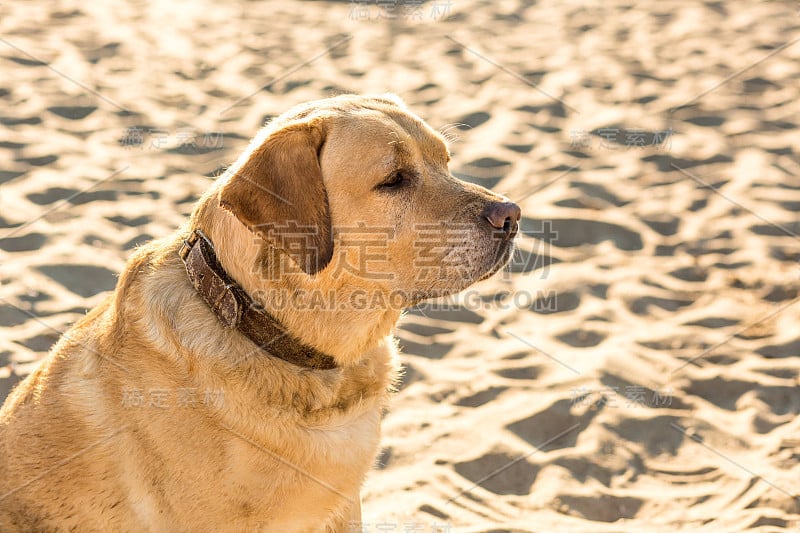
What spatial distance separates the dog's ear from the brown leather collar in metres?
0.26

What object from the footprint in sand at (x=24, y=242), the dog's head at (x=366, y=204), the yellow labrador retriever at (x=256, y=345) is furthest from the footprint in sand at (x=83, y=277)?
the dog's head at (x=366, y=204)

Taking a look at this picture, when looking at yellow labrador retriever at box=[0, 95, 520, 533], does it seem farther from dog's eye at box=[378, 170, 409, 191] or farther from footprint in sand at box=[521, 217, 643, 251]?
footprint in sand at box=[521, 217, 643, 251]

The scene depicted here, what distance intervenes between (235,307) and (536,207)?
3.91 meters

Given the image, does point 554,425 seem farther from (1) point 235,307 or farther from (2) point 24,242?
(2) point 24,242

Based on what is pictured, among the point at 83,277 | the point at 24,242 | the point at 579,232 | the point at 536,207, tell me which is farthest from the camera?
the point at 536,207

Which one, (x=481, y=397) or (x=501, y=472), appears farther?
(x=481, y=397)

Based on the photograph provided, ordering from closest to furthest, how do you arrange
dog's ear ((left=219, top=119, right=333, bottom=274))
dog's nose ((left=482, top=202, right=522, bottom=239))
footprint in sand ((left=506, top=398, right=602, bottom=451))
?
dog's ear ((left=219, top=119, right=333, bottom=274)) → dog's nose ((left=482, top=202, right=522, bottom=239)) → footprint in sand ((left=506, top=398, right=602, bottom=451))

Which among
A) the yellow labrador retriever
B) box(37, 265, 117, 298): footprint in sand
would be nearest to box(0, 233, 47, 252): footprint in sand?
box(37, 265, 117, 298): footprint in sand

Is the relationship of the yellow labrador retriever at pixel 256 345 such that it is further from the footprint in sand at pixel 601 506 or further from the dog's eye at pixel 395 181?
the footprint in sand at pixel 601 506

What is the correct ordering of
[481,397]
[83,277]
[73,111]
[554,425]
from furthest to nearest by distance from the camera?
[73,111] → [83,277] → [481,397] → [554,425]

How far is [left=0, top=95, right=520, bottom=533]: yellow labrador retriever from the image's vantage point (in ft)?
10.7

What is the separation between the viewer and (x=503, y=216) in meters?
3.61

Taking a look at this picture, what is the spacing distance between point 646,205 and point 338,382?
13.3 ft

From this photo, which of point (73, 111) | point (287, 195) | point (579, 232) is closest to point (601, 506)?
point (287, 195)
